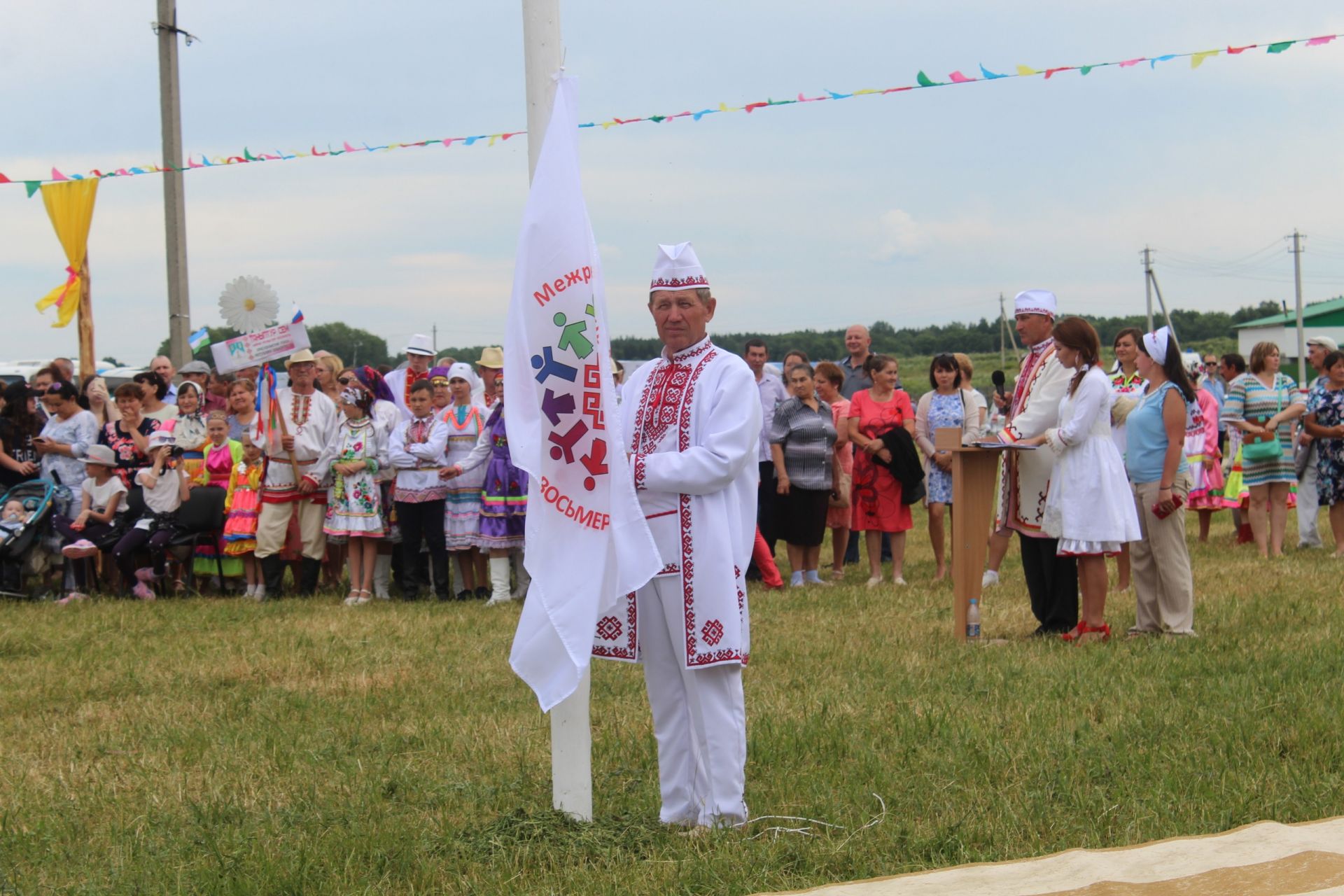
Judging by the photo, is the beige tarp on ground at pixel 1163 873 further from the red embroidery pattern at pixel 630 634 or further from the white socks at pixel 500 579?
the white socks at pixel 500 579

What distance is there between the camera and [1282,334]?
54688 millimetres

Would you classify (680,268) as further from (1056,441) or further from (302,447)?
(302,447)

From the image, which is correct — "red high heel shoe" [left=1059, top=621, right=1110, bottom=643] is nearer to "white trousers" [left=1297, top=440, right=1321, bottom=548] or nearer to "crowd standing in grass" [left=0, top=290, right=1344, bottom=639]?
"crowd standing in grass" [left=0, top=290, right=1344, bottom=639]

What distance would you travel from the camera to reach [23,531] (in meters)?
11.7

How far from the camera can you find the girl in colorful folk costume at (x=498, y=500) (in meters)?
10.9

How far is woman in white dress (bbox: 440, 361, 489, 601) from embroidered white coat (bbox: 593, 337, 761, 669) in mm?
6412

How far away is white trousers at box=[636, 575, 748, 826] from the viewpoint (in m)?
4.61

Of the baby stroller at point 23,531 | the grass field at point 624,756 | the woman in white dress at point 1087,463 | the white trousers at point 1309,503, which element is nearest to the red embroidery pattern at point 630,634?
the grass field at point 624,756

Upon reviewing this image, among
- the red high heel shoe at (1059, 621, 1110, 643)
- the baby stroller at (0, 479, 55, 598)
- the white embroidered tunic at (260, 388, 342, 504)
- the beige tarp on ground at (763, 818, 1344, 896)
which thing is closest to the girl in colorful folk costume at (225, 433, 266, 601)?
the white embroidered tunic at (260, 388, 342, 504)

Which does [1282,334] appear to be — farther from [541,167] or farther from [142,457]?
[541,167]

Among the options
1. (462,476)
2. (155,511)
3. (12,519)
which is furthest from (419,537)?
(12,519)

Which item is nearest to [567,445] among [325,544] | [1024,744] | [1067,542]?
[1024,744]

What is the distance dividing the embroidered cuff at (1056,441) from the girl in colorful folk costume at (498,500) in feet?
14.7

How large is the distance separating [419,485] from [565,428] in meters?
7.08
